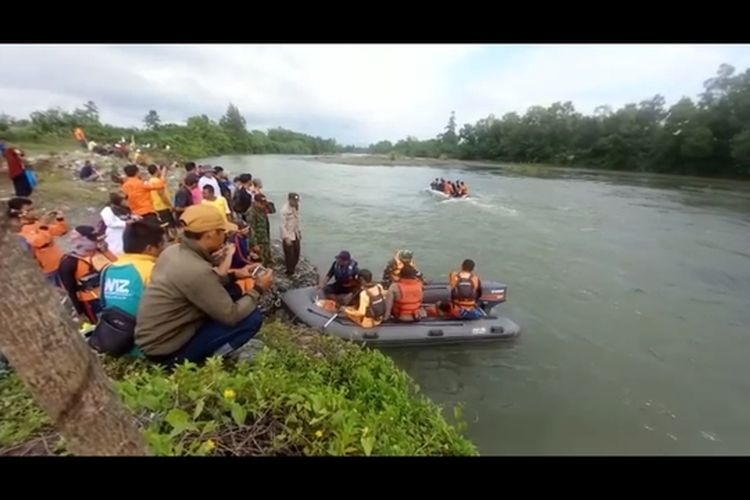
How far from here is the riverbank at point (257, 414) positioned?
5.97 feet

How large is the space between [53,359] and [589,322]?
819 cm

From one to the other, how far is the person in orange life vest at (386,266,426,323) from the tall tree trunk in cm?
497

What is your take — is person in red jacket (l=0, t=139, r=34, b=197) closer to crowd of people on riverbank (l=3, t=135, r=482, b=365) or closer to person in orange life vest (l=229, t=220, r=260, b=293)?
crowd of people on riverbank (l=3, t=135, r=482, b=365)

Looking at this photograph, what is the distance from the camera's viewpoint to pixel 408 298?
617 cm

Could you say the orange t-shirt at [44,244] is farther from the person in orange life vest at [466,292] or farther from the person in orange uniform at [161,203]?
the person in orange life vest at [466,292]

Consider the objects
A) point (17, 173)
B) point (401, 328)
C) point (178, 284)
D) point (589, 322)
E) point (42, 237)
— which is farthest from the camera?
point (589, 322)

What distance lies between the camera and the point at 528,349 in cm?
651

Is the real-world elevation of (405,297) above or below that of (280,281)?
above

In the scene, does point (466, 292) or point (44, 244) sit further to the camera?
point (466, 292)

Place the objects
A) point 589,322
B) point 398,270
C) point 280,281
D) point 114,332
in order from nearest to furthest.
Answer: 1. point 114,332
2. point 398,270
3. point 280,281
4. point 589,322

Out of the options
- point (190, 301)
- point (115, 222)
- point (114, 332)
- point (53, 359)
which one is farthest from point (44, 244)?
point (53, 359)

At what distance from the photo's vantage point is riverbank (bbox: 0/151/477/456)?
71.6 inches

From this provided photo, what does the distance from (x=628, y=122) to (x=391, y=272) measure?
170ft

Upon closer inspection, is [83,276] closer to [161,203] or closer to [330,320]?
[330,320]
